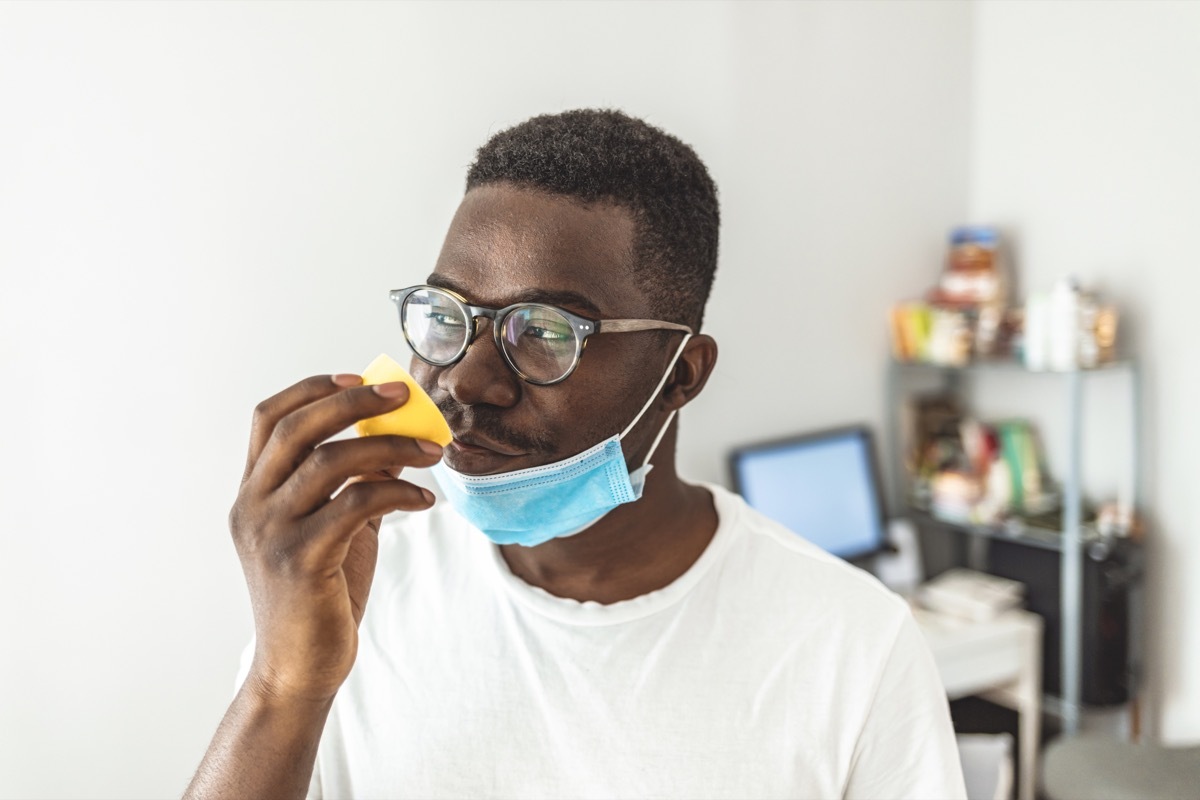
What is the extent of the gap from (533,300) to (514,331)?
44 millimetres

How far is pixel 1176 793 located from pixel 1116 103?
1693mm

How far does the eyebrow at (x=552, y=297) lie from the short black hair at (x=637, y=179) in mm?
91

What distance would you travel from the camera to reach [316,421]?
83cm

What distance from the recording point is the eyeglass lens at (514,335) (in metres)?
1.07

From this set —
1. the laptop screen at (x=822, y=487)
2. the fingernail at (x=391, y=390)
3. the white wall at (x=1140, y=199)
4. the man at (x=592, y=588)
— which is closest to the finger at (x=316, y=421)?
the fingernail at (x=391, y=390)

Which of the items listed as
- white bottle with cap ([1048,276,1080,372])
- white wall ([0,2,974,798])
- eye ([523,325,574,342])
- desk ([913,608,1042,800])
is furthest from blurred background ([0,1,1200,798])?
eye ([523,325,574,342])

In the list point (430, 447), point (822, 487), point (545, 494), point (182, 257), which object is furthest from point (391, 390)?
point (822, 487)

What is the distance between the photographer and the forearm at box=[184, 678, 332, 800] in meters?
0.90

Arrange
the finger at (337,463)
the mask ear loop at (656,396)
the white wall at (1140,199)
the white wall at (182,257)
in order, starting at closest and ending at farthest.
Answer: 1. the finger at (337,463)
2. the mask ear loop at (656,396)
3. the white wall at (182,257)
4. the white wall at (1140,199)

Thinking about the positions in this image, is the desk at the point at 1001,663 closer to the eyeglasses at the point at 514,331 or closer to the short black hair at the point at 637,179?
the short black hair at the point at 637,179

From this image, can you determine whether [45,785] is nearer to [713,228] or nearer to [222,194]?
[222,194]

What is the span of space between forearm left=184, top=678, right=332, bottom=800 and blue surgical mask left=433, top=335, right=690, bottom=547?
0.97 feet

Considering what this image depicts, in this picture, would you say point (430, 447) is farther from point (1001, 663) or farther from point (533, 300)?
point (1001, 663)

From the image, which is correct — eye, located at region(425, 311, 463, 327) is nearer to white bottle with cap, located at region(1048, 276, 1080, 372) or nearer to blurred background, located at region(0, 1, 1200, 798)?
blurred background, located at region(0, 1, 1200, 798)
